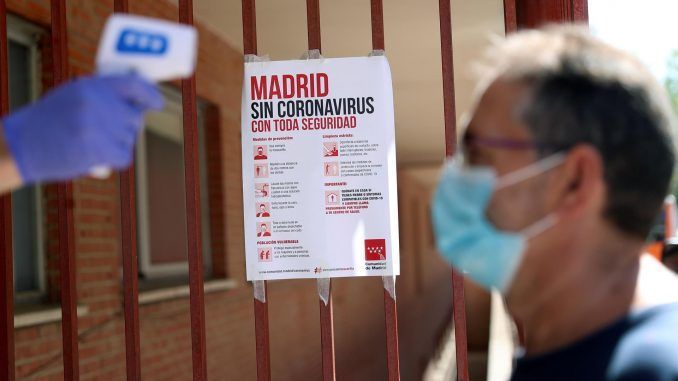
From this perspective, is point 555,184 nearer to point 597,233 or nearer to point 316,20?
point 597,233

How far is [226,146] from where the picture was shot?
7133 mm

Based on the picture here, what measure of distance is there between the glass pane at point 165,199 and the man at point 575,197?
5.15 m

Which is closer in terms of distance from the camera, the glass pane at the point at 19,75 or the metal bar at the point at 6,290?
the metal bar at the point at 6,290

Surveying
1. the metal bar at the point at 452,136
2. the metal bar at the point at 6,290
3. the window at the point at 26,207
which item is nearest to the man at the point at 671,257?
the metal bar at the point at 452,136

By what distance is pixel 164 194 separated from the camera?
6.89 metres

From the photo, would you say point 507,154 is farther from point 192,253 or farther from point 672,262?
point 672,262

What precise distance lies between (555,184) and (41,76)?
399 cm

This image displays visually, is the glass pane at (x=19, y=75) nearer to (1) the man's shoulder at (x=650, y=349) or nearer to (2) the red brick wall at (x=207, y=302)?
(2) the red brick wall at (x=207, y=302)

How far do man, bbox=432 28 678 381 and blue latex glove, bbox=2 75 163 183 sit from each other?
0.68m

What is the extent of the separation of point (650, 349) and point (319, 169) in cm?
190

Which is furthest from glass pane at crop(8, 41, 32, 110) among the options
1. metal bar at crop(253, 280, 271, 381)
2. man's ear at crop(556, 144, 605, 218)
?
man's ear at crop(556, 144, 605, 218)

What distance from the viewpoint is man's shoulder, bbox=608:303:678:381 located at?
1.25 meters

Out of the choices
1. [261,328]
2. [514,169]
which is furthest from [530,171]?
[261,328]

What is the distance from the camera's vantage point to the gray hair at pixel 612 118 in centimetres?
140
